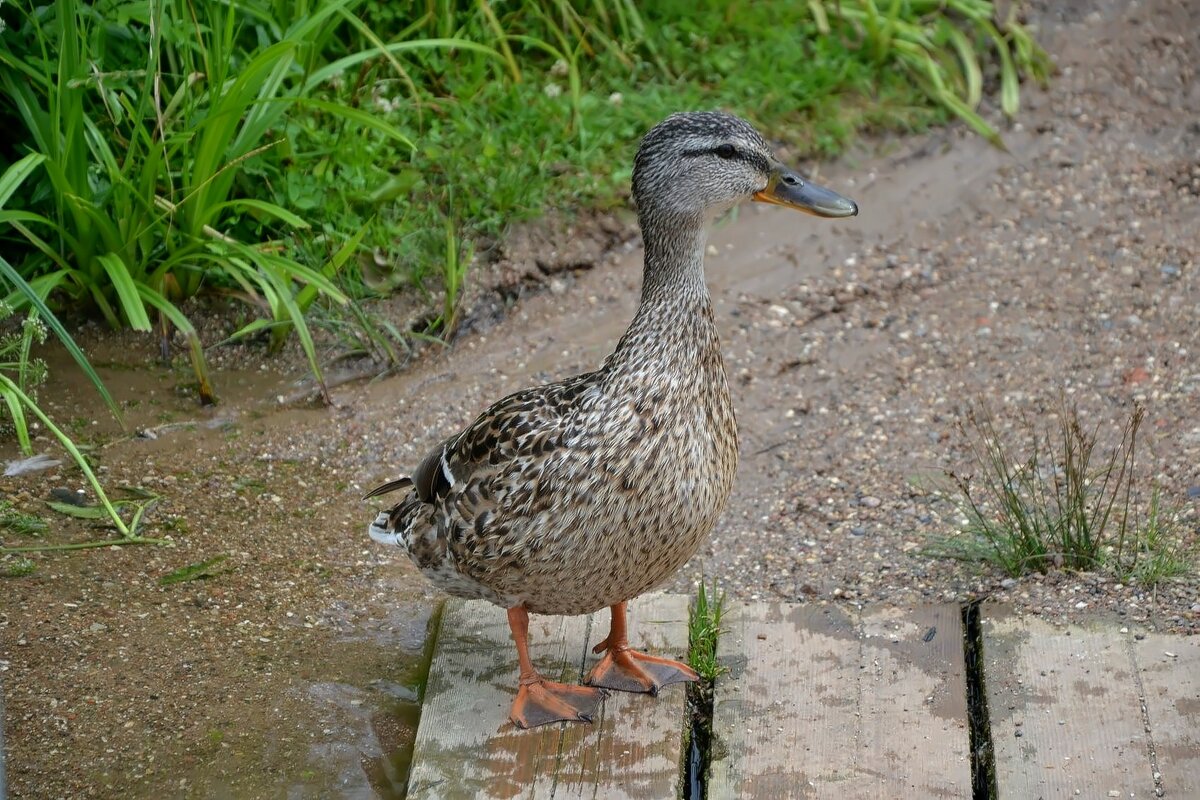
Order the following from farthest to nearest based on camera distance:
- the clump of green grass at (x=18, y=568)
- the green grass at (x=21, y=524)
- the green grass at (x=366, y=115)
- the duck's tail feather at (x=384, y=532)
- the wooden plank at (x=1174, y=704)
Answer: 1. the green grass at (x=366, y=115)
2. the green grass at (x=21, y=524)
3. the clump of green grass at (x=18, y=568)
4. the duck's tail feather at (x=384, y=532)
5. the wooden plank at (x=1174, y=704)

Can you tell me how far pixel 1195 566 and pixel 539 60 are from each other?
152 inches

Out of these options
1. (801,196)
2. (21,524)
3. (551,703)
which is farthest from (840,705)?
(21,524)

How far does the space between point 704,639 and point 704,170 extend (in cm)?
119

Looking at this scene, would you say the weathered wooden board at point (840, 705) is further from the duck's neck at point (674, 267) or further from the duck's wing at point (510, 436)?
the duck's neck at point (674, 267)

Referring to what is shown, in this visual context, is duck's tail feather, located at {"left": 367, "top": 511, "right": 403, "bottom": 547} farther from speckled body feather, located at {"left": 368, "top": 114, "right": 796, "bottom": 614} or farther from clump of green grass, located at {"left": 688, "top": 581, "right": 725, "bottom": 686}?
clump of green grass, located at {"left": 688, "top": 581, "right": 725, "bottom": 686}

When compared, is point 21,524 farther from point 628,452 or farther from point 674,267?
point 674,267

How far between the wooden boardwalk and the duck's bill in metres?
1.07

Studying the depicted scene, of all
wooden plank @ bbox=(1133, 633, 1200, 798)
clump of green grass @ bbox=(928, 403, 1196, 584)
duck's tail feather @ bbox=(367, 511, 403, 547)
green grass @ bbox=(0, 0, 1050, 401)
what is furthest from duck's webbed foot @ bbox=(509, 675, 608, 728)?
green grass @ bbox=(0, 0, 1050, 401)

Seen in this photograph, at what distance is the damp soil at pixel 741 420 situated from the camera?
12.1 ft

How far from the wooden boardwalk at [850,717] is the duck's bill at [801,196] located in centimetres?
107

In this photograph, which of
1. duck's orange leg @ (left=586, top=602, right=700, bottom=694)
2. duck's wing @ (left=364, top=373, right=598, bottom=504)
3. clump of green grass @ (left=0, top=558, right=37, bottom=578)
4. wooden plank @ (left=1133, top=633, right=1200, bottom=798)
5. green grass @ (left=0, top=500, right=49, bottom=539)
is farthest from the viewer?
green grass @ (left=0, top=500, right=49, bottom=539)

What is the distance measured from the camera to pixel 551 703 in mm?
3525

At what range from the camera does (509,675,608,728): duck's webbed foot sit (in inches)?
138

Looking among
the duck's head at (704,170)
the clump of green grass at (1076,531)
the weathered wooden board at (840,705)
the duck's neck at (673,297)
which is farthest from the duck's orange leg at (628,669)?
the duck's head at (704,170)
